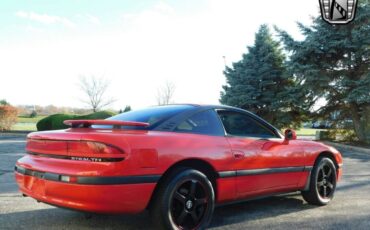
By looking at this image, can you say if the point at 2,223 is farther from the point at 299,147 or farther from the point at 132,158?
the point at 299,147

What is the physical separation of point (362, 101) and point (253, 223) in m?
14.3

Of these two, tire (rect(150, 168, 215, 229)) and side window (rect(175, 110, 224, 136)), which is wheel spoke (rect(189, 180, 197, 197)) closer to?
tire (rect(150, 168, 215, 229))

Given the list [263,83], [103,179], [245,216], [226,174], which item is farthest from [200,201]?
[263,83]

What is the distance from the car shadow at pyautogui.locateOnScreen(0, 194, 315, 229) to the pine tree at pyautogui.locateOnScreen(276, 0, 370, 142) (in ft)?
44.4

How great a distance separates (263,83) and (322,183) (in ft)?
53.6

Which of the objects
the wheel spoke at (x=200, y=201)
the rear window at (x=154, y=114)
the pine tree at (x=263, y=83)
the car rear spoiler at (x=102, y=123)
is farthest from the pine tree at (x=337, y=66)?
the car rear spoiler at (x=102, y=123)

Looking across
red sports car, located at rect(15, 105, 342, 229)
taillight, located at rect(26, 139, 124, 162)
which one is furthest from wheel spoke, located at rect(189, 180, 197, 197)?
taillight, located at rect(26, 139, 124, 162)

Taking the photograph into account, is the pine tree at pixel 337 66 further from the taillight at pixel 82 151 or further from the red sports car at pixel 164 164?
the taillight at pixel 82 151

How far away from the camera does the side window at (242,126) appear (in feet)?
15.0

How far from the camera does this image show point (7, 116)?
80.5 feet

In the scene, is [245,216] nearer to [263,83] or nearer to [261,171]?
[261,171]

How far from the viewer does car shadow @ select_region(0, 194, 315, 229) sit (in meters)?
4.14

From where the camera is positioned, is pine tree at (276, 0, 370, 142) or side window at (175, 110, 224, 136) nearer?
side window at (175, 110, 224, 136)

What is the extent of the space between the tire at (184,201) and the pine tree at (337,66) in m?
14.8
